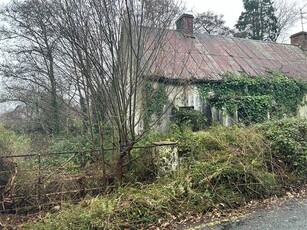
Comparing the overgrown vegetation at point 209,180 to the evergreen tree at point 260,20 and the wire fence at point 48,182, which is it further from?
the evergreen tree at point 260,20

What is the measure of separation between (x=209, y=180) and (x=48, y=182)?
3.54 metres

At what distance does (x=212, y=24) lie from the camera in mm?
25125

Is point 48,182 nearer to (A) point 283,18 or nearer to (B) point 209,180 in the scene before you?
(B) point 209,180

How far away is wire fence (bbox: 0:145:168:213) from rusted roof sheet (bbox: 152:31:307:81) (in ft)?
20.5

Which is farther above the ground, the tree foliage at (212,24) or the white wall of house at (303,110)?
the tree foliage at (212,24)

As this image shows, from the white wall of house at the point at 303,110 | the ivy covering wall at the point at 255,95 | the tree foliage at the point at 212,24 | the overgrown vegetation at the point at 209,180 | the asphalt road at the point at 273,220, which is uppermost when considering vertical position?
the tree foliage at the point at 212,24

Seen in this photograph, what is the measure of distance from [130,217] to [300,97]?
12.4 meters

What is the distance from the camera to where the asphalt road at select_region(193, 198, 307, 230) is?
3.96 metres

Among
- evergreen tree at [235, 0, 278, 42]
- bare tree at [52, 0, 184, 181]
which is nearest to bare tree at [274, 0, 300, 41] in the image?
evergreen tree at [235, 0, 278, 42]

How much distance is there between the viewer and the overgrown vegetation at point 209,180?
4289 mm

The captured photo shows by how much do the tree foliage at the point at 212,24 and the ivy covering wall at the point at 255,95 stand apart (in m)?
12.9

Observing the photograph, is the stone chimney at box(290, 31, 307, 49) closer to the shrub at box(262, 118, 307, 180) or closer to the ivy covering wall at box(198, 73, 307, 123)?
the ivy covering wall at box(198, 73, 307, 123)

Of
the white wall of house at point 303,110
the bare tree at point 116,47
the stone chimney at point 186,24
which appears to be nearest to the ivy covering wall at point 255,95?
the white wall of house at point 303,110

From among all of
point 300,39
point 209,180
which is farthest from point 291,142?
point 300,39
